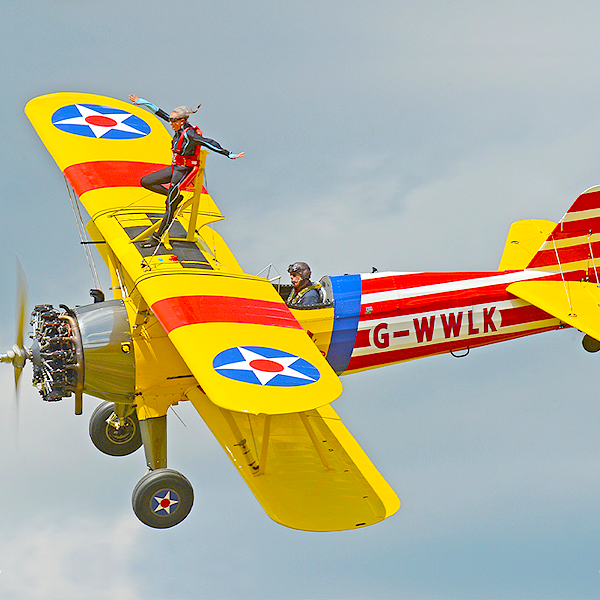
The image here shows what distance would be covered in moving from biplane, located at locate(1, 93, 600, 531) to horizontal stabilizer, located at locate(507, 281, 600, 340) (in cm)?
2

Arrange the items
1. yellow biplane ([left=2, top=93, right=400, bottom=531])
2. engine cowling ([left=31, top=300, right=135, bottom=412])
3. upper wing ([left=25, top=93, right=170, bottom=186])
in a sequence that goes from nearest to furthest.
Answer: yellow biplane ([left=2, top=93, right=400, bottom=531])
engine cowling ([left=31, top=300, right=135, bottom=412])
upper wing ([left=25, top=93, right=170, bottom=186])

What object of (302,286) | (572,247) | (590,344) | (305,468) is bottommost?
(305,468)

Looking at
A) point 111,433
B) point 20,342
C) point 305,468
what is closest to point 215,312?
point 305,468

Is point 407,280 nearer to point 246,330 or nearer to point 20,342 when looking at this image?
point 246,330

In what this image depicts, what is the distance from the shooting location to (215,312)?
33.8ft

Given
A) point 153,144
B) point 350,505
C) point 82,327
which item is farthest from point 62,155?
point 350,505

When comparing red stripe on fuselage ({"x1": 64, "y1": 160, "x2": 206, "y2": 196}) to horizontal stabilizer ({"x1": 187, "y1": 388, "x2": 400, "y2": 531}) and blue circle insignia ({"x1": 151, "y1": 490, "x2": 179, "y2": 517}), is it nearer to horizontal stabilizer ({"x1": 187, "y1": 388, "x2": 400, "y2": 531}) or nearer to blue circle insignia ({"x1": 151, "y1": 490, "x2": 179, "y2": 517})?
horizontal stabilizer ({"x1": 187, "y1": 388, "x2": 400, "y2": 531})

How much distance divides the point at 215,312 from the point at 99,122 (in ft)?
17.5

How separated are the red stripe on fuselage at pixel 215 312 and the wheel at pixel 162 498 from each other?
2.05 metres

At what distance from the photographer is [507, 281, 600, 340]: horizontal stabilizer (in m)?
12.4

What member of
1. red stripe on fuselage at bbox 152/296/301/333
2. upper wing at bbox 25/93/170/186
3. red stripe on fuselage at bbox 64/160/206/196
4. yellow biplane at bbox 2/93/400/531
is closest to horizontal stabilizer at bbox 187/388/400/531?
yellow biplane at bbox 2/93/400/531

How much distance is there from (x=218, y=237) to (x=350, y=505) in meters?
4.40

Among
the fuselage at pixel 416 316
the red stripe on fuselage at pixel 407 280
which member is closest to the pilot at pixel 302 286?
the fuselage at pixel 416 316

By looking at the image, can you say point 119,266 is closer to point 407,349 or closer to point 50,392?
point 50,392
